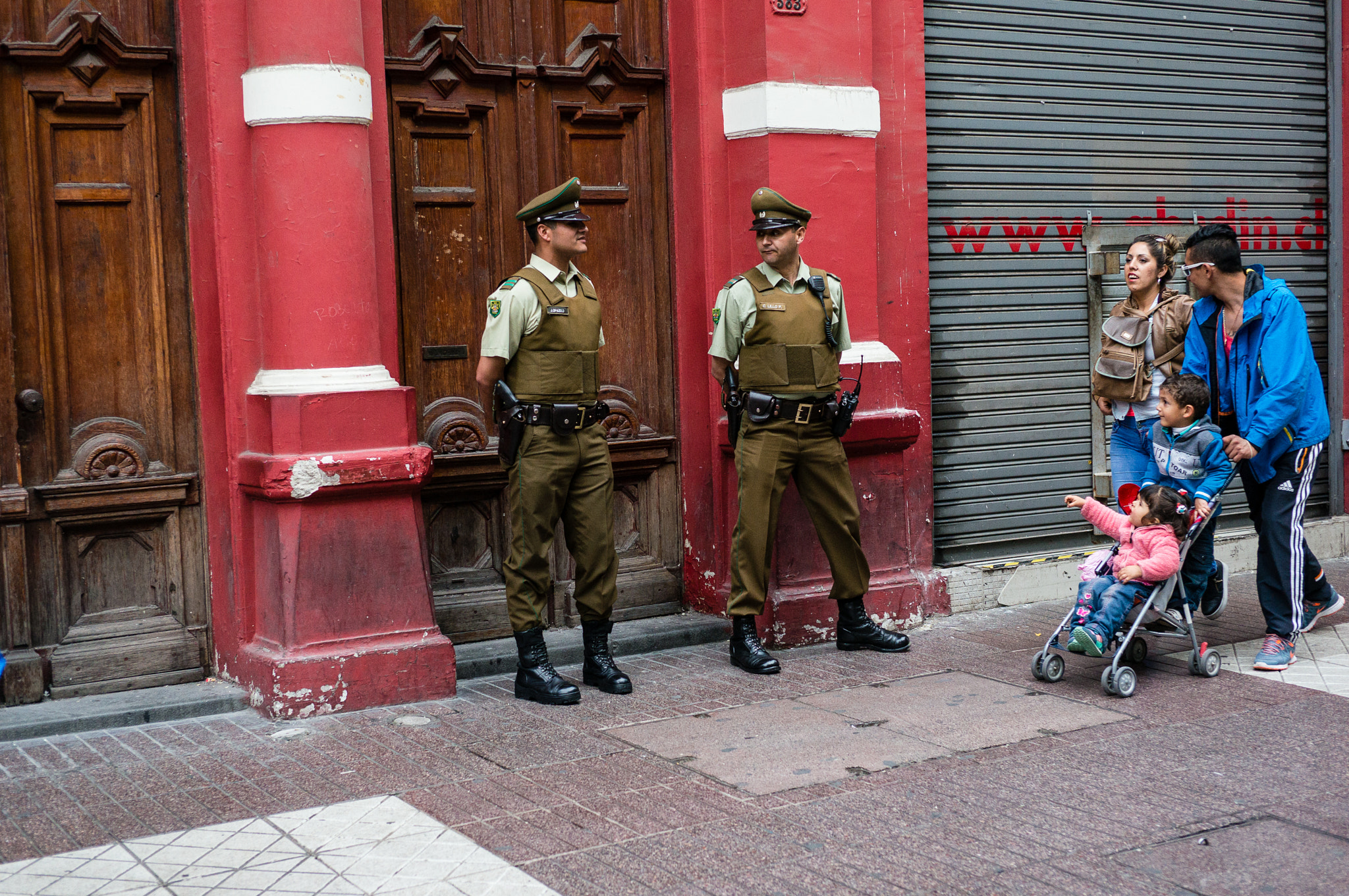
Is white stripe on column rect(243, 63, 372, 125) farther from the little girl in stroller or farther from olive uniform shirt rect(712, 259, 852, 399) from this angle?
the little girl in stroller

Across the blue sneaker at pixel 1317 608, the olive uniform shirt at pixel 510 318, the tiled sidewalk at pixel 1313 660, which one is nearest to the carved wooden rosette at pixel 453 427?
the olive uniform shirt at pixel 510 318

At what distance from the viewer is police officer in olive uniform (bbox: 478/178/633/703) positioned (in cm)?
594

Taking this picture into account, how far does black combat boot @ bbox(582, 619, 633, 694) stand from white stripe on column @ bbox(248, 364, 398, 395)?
1.44 m

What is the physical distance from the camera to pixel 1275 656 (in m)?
6.31

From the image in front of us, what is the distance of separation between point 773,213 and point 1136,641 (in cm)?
265

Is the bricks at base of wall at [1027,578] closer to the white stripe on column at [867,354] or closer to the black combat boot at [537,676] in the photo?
the white stripe on column at [867,354]

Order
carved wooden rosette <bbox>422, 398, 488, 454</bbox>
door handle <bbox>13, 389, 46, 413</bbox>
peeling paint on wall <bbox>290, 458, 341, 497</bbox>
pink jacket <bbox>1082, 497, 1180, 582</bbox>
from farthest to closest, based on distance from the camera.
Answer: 1. carved wooden rosette <bbox>422, 398, 488, 454</bbox>
2. pink jacket <bbox>1082, 497, 1180, 582</bbox>
3. door handle <bbox>13, 389, 46, 413</bbox>
4. peeling paint on wall <bbox>290, 458, 341, 497</bbox>

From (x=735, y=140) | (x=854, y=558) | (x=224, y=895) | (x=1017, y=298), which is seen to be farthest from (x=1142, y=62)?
(x=224, y=895)

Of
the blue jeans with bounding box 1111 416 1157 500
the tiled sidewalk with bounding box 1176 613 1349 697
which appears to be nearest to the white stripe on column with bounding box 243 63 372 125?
the blue jeans with bounding box 1111 416 1157 500

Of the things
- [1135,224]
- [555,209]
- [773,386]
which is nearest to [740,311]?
[773,386]

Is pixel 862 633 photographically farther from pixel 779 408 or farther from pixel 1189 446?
pixel 1189 446

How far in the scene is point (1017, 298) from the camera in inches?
319

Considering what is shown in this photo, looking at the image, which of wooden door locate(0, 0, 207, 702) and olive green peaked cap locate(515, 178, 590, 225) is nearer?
wooden door locate(0, 0, 207, 702)

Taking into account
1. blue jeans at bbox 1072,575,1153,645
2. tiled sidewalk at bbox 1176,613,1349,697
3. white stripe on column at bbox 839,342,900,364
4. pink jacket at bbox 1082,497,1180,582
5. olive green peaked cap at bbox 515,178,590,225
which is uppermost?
olive green peaked cap at bbox 515,178,590,225
